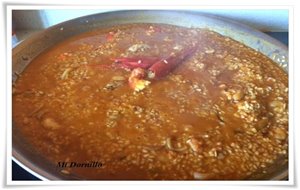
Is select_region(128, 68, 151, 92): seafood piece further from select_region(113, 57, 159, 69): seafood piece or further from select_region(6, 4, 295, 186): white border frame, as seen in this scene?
select_region(6, 4, 295, 186): white border frame

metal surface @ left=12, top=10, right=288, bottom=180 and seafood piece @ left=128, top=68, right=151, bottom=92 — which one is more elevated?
metal surface @ left=12, top=10, right=288, bottom=180

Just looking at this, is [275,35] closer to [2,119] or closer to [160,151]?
[160,151]

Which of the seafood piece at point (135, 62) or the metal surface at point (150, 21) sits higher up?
the metal surface at point (150, 21)

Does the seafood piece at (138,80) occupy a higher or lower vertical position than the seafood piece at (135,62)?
lower

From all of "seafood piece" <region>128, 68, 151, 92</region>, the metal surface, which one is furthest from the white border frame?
"seafood piece" <region>128, 68, 151, 92</region>
